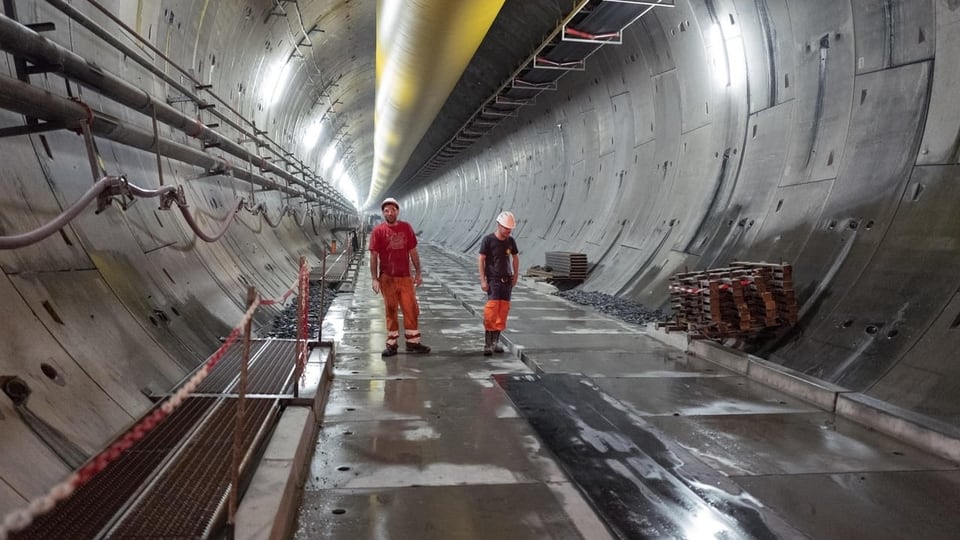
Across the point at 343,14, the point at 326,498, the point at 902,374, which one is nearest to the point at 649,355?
the point at 902,374

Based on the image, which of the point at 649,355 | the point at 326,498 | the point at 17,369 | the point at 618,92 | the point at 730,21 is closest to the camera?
the point at 17,369

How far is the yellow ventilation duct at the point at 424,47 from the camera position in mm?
7668

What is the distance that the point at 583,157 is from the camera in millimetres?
15180

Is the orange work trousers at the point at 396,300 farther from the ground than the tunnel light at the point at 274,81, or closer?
closer

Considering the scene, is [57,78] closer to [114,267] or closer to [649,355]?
[114,267]

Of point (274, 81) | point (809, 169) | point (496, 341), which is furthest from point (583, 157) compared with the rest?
point (496, 341)

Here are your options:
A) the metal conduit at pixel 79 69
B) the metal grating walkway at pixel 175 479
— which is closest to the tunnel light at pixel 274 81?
the metal conduit at pixel 79 69

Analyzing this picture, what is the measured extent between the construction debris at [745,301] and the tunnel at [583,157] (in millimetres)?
254

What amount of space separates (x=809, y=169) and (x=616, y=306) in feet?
12.8

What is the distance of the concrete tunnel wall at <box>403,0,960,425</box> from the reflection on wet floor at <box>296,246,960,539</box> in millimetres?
993

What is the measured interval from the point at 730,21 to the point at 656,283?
4.03 m

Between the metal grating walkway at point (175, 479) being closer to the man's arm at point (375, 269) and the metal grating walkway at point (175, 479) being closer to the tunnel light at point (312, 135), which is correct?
the man's arm at point (375, 269)

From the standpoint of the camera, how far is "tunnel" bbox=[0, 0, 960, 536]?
144 inches

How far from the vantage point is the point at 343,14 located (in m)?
12.6
